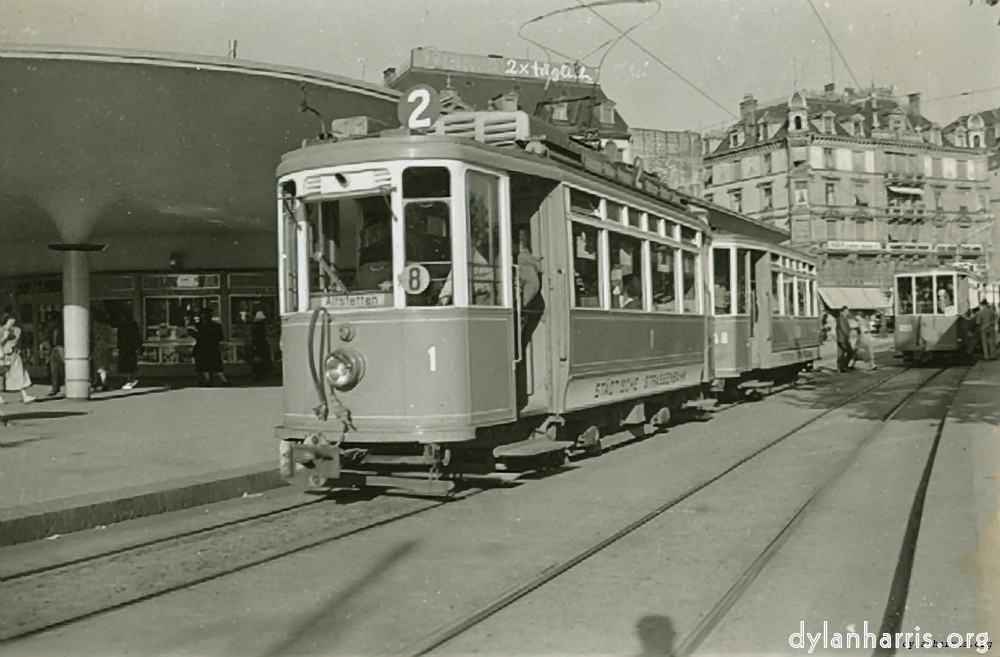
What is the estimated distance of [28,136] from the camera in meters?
14.4

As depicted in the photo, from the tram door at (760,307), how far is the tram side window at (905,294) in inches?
495

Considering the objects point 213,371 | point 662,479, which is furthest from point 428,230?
point 213,371

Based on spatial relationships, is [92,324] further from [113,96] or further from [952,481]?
[952,481]

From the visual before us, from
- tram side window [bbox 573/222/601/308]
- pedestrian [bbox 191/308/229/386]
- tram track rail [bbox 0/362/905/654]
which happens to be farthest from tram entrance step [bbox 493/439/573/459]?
pedestrian [bbox 191/308/229/386]

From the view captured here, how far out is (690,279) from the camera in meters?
13.3

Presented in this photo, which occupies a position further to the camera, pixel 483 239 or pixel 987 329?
pixel 987 329

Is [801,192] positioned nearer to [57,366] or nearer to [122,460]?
[57,366]

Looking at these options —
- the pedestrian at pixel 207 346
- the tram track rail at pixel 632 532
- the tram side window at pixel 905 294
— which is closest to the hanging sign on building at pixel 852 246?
the tram side window at pixel 905 294

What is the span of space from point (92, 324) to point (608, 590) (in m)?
18.4

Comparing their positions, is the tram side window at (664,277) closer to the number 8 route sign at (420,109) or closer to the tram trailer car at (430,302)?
the tram trailer car at (430,302)

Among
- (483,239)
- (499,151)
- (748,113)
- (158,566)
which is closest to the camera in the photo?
(158,566)

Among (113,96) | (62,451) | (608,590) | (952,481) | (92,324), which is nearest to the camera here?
(608,590)

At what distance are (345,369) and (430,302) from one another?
87 centimetres

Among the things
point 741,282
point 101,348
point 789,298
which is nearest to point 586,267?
point 741,282
